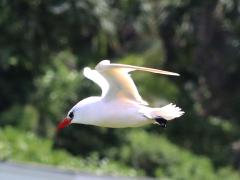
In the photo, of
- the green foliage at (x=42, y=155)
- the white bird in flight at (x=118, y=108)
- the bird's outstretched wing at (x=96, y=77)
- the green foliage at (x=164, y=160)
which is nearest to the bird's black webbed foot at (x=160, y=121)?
the white bird in flight at (x=118, y=108)

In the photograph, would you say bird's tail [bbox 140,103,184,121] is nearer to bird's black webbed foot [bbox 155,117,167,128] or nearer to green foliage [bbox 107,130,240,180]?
bird's black webbed foot [bbox 155,117,167,128]

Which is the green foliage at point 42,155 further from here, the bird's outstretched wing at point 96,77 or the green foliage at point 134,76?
the bird's outstretched wing at point 96,77

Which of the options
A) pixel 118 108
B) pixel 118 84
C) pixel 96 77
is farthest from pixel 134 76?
pixel 118 108

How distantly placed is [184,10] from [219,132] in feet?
9.66

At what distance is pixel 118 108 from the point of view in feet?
26.1

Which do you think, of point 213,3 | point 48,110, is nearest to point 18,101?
point 48,110

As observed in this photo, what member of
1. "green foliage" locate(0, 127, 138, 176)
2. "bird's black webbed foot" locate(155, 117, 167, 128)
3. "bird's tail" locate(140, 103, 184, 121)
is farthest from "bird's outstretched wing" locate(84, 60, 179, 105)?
"green foliage" locate(0, 127, 138, 176)

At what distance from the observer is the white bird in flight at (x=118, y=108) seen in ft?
25.5

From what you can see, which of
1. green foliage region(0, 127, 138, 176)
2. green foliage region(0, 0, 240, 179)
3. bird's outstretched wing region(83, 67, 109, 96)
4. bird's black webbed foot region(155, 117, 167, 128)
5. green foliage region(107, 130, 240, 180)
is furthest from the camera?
green foliage region(0, 0, 240, 179)

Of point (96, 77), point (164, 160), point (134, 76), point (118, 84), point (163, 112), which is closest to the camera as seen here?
point (163, 112)

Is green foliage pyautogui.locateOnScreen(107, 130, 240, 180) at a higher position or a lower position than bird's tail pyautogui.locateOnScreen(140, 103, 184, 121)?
higher

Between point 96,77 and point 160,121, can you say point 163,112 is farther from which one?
point 96,77

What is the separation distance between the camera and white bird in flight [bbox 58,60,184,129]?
7.79m

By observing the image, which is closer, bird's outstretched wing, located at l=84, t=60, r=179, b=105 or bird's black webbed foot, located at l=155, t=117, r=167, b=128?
bird's black webbed foot, located at l=155, t=117, r=167, b=128
